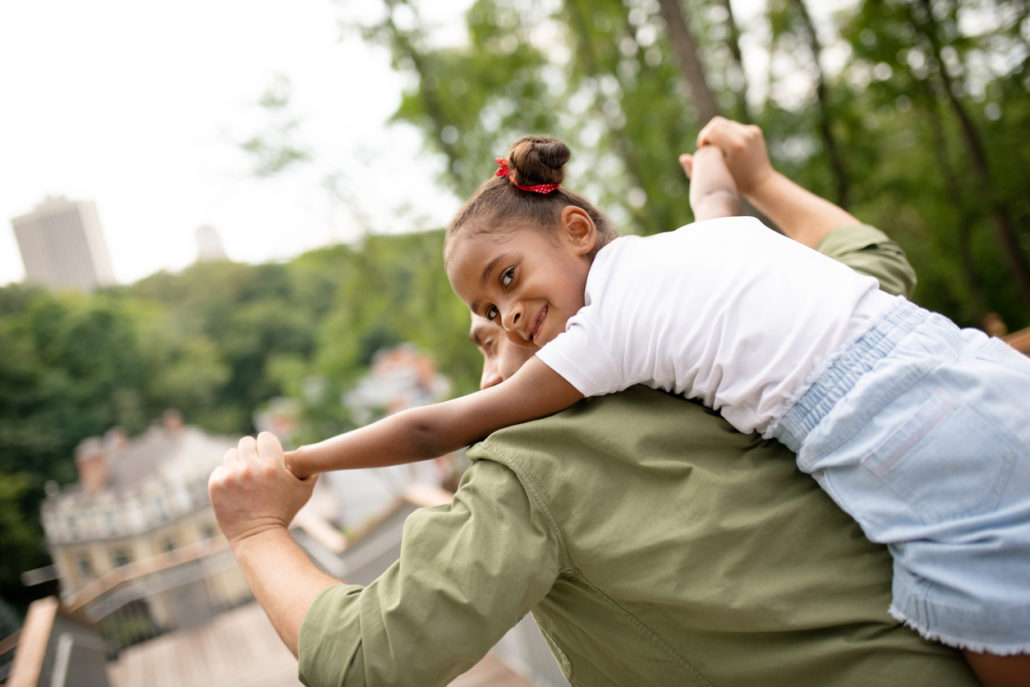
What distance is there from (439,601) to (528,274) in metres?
0.60

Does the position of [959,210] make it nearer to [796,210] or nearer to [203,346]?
[796,210]

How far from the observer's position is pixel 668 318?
1043 millimetres

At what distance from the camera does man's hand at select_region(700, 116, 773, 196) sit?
168cm

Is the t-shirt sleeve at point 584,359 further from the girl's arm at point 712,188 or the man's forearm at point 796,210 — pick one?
the man's forearm at point 796,210

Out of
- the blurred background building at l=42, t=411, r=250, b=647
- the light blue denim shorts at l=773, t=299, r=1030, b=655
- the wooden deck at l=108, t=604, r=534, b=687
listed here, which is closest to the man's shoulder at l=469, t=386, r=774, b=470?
the light blue denim shorts at l=773, t=299, r=1030, b=655

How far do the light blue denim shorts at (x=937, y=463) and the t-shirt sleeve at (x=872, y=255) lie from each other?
0.47 meters

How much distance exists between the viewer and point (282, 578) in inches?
41.2

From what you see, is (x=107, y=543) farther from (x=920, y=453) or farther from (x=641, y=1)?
(x=920, y=453)

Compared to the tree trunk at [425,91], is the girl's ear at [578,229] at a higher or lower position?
lower

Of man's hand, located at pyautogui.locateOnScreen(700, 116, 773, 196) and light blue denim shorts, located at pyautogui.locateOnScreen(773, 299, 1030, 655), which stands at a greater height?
man's hand, located at pyautogui.locateOnScreen(700, 116, 773, 196)

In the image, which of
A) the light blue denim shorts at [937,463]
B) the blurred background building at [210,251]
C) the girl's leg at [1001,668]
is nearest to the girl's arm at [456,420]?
the light blue denim shorts at [937,463]

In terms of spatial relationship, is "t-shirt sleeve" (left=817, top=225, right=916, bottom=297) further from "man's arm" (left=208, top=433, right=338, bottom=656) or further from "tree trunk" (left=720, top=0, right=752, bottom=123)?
"tree trunk" (left=720, top=0, right=752, bottom=123)

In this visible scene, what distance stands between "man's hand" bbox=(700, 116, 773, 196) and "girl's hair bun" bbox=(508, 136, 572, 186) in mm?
541

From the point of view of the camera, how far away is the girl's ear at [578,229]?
51.3 inches
